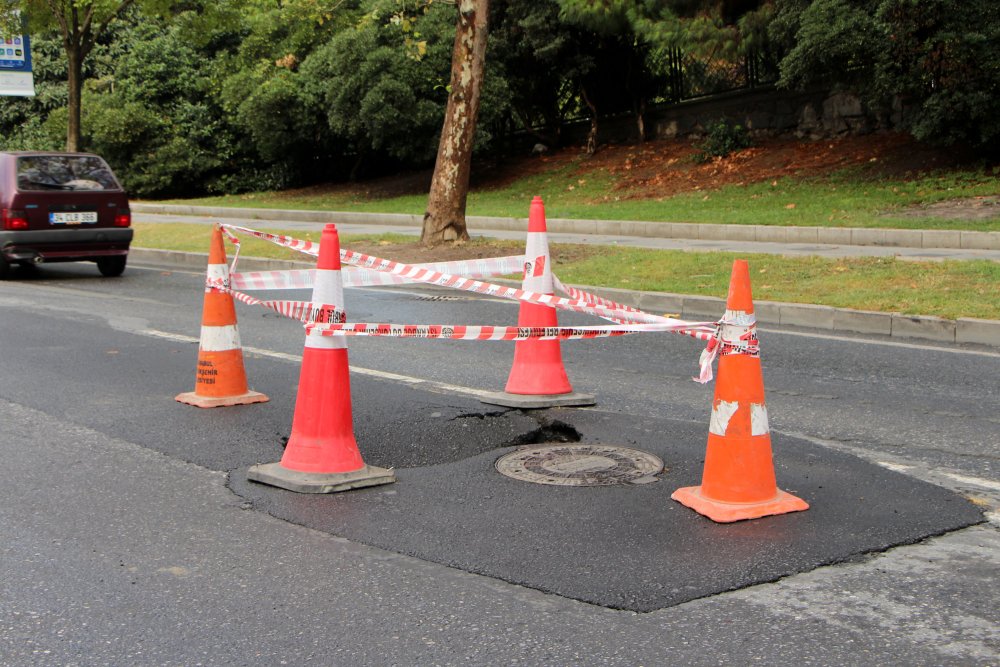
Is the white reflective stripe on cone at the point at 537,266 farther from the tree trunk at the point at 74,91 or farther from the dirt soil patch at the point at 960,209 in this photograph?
the tree trunk at the point at 74,91

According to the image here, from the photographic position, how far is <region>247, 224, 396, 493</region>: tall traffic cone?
5.29 meters

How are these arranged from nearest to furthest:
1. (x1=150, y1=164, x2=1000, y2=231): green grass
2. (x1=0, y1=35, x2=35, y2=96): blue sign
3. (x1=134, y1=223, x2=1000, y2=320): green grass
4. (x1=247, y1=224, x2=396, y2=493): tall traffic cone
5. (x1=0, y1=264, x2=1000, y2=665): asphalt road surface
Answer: (x1=0, y1=264, x2=1000, y2=665): asphalt road surface < (x1=247, y1=224, x2=396, y2=493): tall traffic cone < (x1=134, y1=223, x2=1000, y2=320): green grass < (x1=150, y1=164, x2=1000, y2=231): green grass < (x1=0, y1=35, x2=35, y2=96): blue sign

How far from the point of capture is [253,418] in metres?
6.72

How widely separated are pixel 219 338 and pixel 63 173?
9.26 m

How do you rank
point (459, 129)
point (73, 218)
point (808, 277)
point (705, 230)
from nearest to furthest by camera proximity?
point (808, 277) < point (73, 218) < point (459, 129) < point (705, 230)

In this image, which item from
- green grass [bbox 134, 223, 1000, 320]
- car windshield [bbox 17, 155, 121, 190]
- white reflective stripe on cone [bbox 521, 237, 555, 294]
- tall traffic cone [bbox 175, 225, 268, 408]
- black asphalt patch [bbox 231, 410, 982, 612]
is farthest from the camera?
car windshield [bbox 17, 155, 121, 190]

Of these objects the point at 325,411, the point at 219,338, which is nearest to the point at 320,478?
the point at 325,411

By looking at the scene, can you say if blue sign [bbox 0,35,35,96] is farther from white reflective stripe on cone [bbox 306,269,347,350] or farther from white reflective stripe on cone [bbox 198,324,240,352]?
white reflective stripe on cone [bbox 306,269,347,350]

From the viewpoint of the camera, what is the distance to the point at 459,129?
17094 millimetres

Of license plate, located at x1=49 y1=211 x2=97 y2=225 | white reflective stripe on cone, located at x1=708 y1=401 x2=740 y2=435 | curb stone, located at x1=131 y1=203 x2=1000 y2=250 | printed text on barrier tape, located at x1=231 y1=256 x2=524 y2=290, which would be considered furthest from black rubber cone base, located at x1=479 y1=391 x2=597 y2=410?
curb stone, located at x1=131 y1=203 x2=1000 y2=250

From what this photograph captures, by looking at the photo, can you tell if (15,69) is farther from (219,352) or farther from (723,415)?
(723,415)

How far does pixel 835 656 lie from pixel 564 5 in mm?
23400

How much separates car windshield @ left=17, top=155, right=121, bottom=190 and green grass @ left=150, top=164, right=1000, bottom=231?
9178 millimetres

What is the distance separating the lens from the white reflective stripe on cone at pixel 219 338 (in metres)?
6.98
